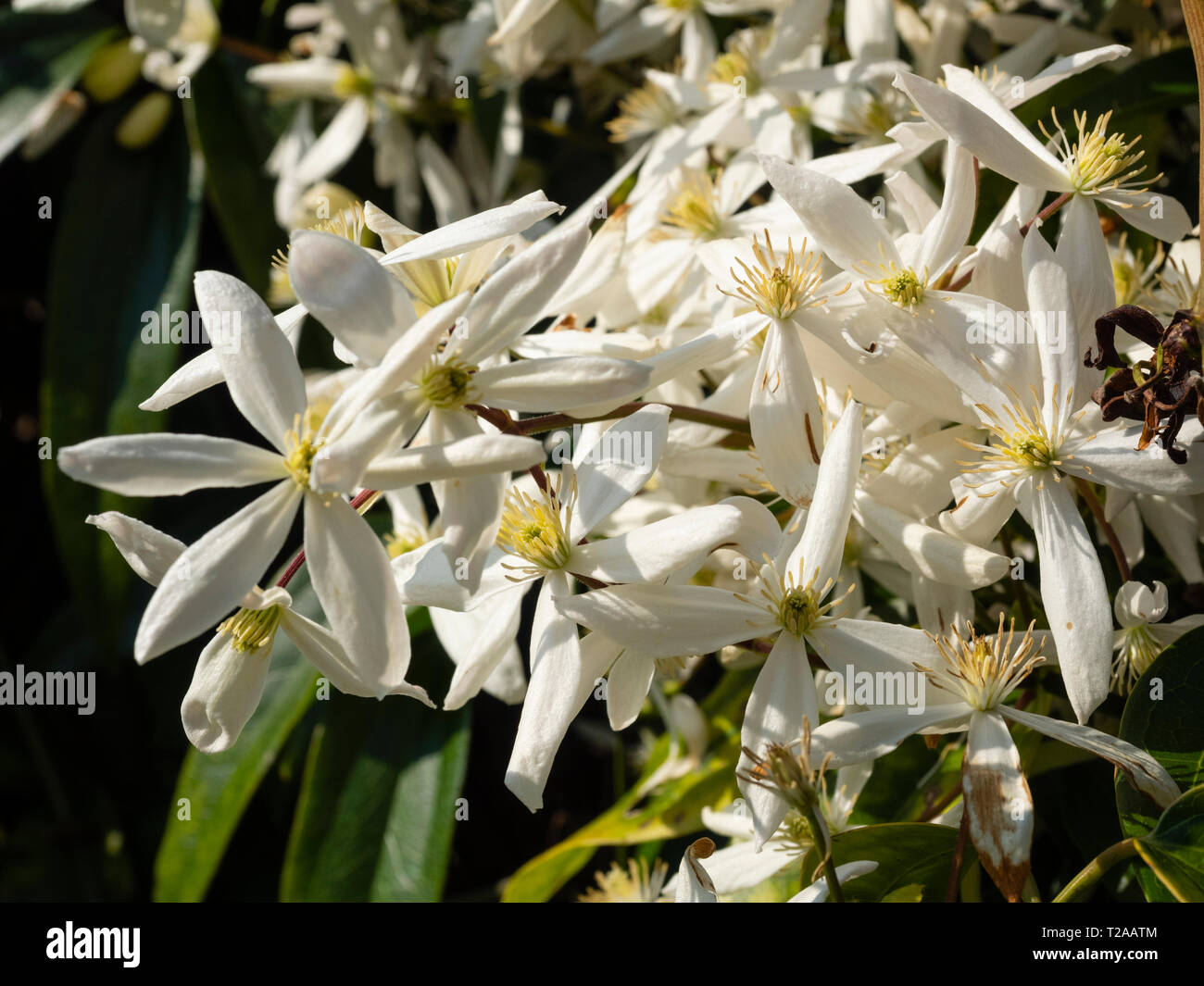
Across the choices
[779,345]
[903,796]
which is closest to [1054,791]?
[903,796]

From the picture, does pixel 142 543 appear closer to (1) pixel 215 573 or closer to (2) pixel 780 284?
(1) pixel 215 573

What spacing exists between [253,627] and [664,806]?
306mm

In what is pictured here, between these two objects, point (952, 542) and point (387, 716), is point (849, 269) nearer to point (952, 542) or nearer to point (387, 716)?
point (952, 542)

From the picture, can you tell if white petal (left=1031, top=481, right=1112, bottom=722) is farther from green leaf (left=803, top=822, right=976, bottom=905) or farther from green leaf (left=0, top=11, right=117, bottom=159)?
green leaf (left=0, top=11, right=117, bottom=159)

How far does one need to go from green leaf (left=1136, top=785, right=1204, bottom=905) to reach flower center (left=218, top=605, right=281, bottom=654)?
1.11ft

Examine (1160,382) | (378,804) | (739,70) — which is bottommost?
(378,804)

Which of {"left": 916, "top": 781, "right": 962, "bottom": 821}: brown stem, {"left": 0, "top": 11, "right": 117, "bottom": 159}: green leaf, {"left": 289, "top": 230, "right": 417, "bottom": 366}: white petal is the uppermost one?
{"left": 0, "top": 11, "right": 117, "bottom": 159}: green leaf

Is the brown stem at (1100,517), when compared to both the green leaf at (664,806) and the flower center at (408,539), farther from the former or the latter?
the flower center at (408,539)

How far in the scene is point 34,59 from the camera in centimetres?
96


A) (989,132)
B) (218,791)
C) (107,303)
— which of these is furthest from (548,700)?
(107,303)

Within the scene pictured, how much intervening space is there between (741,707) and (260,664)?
0.32m

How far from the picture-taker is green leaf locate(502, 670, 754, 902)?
619mm

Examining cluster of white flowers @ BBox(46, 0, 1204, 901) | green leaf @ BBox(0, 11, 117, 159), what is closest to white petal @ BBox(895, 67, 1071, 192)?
cluster of white flowers @ BBox(46, 0, 1204, 901)
